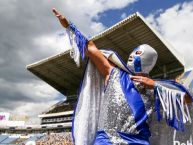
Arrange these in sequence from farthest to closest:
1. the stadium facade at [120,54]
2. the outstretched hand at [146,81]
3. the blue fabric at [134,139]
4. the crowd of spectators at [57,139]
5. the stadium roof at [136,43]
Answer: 1. the crowd of spectators at [57,139]
2. the stadium facade at [120,54]
3. the stadium roof at [136,43]
4. the outstretched hand at [146,81]
5. the blue fabric at [134,139]

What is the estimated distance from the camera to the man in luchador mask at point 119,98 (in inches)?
90.7

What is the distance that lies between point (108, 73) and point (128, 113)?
1.08ft

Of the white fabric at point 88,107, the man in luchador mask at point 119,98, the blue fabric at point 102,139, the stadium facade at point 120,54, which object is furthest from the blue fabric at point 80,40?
the stadium facade at point 120,54

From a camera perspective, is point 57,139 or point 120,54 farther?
point 57,139

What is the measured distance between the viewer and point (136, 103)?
7.78ft

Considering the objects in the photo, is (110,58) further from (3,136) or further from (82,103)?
(3,136)

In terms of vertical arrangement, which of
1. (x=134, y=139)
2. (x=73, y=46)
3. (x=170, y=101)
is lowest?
(x=134, y=139)

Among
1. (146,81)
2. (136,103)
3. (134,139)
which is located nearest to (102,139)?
(134,139)

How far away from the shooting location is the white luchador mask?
248 centimetres

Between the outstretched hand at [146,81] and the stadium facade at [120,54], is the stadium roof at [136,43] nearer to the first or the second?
the stadium facade at [120,54]

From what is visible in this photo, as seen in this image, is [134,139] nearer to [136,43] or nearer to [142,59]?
[142,59]

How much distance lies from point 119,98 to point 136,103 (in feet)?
0.36

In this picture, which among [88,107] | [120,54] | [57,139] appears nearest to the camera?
[88,107]

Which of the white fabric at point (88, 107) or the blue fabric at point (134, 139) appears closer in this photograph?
the blue fabric at point (134, 139)
